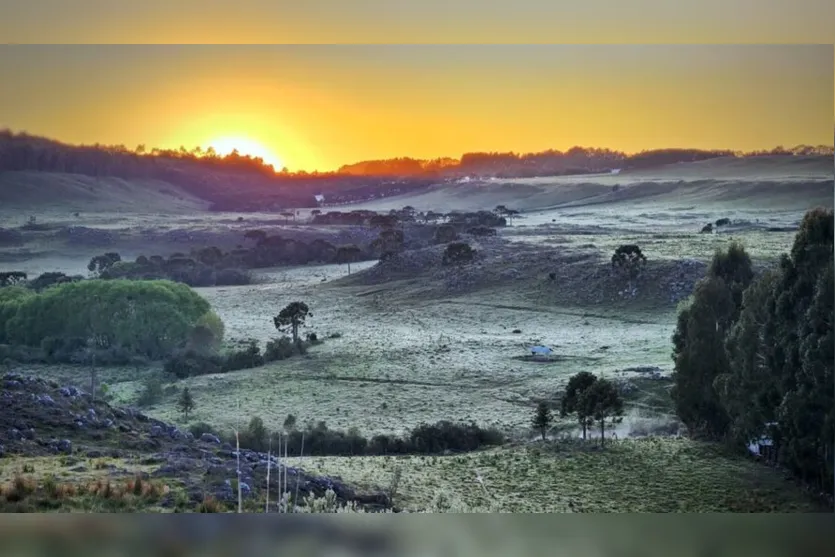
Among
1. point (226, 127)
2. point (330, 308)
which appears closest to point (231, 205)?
point (226, 127)

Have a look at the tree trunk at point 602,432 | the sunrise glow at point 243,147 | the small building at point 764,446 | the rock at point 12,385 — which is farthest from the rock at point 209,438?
the small building at point 764,446

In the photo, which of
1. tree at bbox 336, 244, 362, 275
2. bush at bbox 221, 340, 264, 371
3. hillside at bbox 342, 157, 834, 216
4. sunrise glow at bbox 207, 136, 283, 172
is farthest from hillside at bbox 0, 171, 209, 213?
hillside at bbox 342, 157, 834, 216

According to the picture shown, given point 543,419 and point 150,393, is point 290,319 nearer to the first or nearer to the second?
point 150,393

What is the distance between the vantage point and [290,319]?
27.6 ft

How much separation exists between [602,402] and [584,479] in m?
0.94

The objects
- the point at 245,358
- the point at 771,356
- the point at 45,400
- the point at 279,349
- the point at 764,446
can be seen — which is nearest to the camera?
the point at 771,356

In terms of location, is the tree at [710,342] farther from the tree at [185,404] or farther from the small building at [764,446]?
the tree at [185,404]

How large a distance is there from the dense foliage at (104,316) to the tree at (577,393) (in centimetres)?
329

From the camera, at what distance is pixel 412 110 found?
7398 millimetres

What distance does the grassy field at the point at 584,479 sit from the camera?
6.36 m

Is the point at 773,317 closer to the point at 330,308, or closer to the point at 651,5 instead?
the point at 651,5

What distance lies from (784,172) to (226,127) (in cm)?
469

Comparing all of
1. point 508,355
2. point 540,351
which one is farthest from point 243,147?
point 540,351

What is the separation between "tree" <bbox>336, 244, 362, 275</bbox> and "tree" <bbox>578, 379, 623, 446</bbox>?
2.89m
